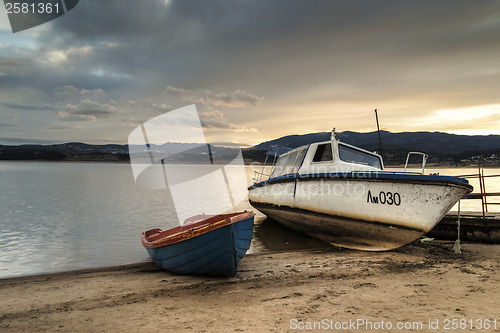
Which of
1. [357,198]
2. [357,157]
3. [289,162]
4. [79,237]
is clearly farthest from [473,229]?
[79,237]

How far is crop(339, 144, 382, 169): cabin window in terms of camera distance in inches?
397

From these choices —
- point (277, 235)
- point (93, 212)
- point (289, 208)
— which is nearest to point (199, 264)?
point (289, 208)

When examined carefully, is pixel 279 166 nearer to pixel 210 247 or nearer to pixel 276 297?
pixel 210 247

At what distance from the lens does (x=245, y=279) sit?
265 inches

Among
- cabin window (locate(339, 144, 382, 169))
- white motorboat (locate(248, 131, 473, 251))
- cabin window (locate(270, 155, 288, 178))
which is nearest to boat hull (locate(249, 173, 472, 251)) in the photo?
white motorboat (locate(248, 131, 473, 251))

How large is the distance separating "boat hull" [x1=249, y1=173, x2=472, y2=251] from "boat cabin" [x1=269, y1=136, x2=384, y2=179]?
0.54 meters

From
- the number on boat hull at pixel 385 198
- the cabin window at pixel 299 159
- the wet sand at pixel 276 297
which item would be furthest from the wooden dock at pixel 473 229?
the cabin window at pixel 299 159

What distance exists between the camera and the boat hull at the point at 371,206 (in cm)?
732

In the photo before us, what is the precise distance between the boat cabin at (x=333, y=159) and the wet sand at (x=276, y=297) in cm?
297

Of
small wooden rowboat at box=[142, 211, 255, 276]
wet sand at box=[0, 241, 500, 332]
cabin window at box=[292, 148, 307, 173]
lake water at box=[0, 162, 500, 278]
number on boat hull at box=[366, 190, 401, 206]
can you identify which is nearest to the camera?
wet sand at box=[0, 241, 500, 332]

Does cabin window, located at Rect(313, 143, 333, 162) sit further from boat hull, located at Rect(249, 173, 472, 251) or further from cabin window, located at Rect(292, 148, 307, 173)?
boat hull, located at Rect(249, 173, 472, 251)

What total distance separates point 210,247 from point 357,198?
183 inches

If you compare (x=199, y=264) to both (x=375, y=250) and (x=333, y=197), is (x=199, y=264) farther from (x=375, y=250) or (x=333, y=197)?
(x=375, y=250)

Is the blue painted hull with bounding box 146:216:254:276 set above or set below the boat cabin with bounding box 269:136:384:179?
below
